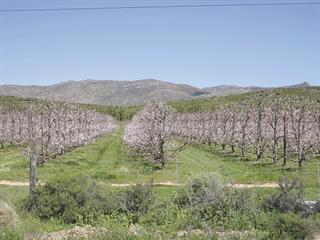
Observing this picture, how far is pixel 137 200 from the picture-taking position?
15781 mm

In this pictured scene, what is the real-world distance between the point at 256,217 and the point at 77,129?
3537 centimetres

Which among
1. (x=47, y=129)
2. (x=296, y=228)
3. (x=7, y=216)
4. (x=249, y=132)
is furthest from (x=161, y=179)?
(x=249, y=132)

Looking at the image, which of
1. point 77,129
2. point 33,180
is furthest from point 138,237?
point 77,129

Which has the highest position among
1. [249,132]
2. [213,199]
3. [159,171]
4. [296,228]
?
[213,199]

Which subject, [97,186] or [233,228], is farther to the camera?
[97,186]

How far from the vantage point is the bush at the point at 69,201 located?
15.2m

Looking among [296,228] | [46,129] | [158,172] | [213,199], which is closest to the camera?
[296,228]

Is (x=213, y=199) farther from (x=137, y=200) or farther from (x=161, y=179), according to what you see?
(x=161, y=179)

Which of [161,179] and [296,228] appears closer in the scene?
[296,228]

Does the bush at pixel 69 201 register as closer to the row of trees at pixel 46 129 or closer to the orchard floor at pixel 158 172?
the orchard floor at pixel 158 172

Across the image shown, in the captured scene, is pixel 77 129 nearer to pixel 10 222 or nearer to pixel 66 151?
pixel 66 151

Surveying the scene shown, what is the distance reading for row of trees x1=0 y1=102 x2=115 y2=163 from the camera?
34.5 meters

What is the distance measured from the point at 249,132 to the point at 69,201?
3080 centimetres

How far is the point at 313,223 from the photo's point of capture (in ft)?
43.1
